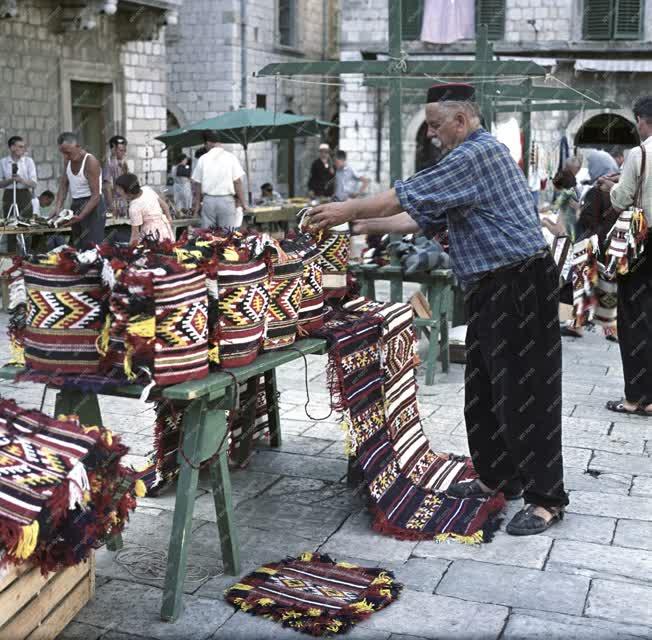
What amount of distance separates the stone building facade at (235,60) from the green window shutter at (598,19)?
708 cm

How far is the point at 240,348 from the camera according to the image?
3.55 metres

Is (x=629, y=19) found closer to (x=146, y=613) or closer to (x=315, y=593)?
(x=315, y=593)

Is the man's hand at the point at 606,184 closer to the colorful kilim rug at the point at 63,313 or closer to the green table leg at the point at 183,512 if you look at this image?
the green table leg at the point at 183,512

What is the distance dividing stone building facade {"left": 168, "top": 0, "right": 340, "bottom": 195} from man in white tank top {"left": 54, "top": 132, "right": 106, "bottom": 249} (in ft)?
41.0

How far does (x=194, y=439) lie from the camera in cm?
350

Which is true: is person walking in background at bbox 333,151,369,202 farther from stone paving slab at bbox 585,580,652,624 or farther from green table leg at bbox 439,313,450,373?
stone paving slab at bbox 585,580,652,624

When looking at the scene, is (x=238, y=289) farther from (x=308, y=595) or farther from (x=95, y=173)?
(x=95, y=173)

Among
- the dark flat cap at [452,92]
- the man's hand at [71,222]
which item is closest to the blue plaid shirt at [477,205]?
the dark flat cap at [452,92]

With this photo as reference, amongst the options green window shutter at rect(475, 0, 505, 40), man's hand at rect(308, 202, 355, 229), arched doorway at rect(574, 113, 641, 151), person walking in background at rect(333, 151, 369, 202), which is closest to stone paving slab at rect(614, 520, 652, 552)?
man's hand at rect(308, 202, 355, 229)

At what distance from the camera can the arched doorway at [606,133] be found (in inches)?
914

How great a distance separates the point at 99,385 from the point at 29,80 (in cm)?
1332

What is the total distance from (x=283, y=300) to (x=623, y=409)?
3.30 meters

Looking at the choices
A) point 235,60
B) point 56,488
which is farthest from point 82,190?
point 235,60

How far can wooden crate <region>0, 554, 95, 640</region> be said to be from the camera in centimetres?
292
